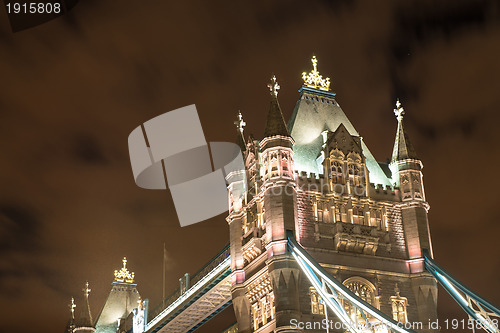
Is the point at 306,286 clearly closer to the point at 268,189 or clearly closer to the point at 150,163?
the point at 268,189

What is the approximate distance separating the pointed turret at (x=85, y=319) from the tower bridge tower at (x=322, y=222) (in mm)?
27371

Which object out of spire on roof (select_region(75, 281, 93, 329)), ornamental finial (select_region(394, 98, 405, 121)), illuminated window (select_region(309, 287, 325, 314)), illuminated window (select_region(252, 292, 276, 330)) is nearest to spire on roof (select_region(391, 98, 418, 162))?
ornamental finial (select_region(394, 98, 405, 121))

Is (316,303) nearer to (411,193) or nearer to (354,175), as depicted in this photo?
(354,175)

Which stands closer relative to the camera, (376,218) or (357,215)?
(357,215)

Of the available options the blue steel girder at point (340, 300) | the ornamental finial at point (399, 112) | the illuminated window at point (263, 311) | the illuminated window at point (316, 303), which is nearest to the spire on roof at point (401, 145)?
the ornamental finial at point (399, 112)

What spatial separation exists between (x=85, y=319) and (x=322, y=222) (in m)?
34.3

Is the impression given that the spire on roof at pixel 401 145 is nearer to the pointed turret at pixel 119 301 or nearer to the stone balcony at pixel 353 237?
the stone balcony at pixel 353 237

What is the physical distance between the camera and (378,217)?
4619 centimetres

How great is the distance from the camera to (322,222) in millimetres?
44750

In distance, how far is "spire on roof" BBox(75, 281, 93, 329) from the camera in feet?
236

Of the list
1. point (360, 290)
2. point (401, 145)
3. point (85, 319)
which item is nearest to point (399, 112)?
point (401, 145)

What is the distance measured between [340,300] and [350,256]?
2.68m

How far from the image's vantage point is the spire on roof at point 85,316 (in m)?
71.9

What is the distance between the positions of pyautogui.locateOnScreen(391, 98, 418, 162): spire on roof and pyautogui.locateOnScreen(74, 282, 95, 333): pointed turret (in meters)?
34.3
